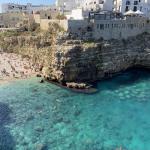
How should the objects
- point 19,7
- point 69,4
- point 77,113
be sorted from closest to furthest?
point 77,113, point 69,4, point 19,7

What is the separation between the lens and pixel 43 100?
46406 mm

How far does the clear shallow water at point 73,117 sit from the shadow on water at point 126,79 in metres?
0.19

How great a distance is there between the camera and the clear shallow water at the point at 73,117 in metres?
34.1

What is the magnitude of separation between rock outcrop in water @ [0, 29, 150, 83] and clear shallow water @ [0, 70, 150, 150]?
2.89 metres

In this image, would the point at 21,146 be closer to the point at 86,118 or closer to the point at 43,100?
the point at 86,118

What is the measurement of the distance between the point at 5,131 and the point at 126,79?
1178 inches

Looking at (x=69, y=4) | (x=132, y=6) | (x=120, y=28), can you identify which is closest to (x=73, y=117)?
(x=120, y=28)

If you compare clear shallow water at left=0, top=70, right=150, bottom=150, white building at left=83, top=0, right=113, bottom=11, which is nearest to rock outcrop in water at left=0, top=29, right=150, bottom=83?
clear shallow water at left=0, top=70, right=150, bottom=150

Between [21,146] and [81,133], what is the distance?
25.4 feet

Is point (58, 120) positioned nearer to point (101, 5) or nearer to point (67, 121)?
point (67, 121)

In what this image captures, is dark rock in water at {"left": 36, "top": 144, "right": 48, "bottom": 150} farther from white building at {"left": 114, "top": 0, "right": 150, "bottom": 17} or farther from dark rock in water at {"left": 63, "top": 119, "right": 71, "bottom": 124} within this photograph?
white building at {"left": 114, "top": 0, "right": 150, "bottom": 17}

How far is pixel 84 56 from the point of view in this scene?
5462cm

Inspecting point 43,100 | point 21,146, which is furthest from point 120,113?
point 21,146

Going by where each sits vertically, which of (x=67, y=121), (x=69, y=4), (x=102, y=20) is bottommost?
(x=67, y=121)
